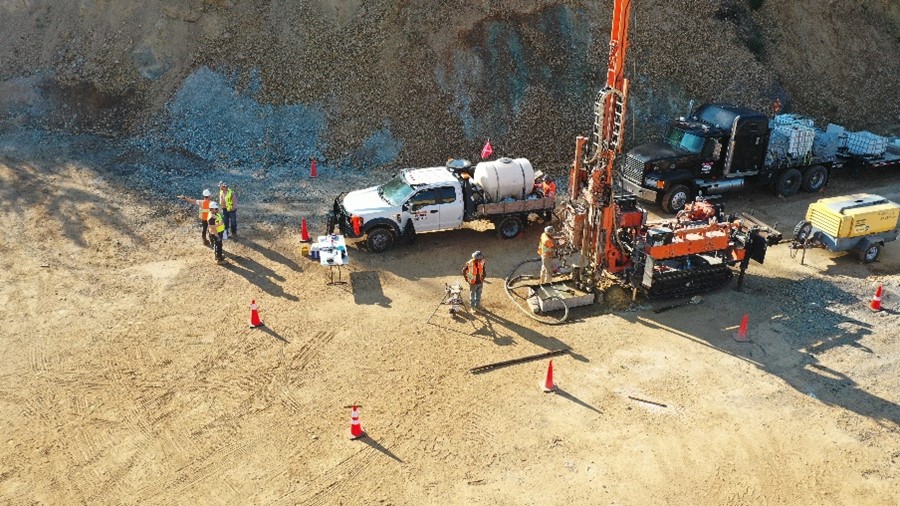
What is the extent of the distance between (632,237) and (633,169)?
4.80 metres

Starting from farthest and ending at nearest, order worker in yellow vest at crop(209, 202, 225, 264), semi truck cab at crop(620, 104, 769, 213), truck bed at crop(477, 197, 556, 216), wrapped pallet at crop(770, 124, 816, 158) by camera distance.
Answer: wrapped pallet at crop(770, 124, 816, 158) < semi truck cab at crop(620, 104, 769, 213) < truck bed at crop(477, 197, 556, 216) < worker in yellow vest at crop(209, 202, 225, 264)

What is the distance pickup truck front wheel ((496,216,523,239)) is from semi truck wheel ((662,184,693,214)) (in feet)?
15.2

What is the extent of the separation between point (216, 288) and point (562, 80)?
14016 millimetres

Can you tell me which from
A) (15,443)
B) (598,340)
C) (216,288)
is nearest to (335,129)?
(216,288)

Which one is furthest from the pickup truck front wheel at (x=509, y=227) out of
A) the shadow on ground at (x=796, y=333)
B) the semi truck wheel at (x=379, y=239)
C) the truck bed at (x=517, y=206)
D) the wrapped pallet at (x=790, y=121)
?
the wrapped pallet at (x=790, y=121)

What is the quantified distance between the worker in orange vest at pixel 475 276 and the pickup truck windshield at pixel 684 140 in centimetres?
882

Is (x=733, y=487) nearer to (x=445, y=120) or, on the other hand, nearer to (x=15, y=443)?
(x=15, y=443)

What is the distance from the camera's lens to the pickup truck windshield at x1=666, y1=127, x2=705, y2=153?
21578 millimetres

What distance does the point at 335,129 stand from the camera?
24.3 metres

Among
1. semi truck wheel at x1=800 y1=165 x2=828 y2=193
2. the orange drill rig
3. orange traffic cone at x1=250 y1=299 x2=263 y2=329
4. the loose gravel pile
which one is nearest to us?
orange traffic cone at x1=250 y1=299 x2=263 y2=329

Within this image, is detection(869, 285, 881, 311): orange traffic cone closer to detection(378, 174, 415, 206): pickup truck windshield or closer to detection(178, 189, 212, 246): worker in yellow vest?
detection(378, 174, 415, 206): pickup truck windshield

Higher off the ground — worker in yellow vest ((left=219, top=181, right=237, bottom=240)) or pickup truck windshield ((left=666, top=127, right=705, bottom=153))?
pickup truck windshield ((left=666, top=127, right=705, bottom=153))

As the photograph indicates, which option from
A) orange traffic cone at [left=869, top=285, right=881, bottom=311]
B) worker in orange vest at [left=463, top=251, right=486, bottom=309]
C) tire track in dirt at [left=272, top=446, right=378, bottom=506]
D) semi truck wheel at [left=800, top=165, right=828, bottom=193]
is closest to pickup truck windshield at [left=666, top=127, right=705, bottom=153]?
semi truck wheel at [left=800, top=165, right=828, bottom=193]

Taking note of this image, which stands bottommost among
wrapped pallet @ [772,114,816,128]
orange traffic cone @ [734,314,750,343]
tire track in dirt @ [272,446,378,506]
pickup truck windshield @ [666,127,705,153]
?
tire track in dirt @ [272,446,378,506]
